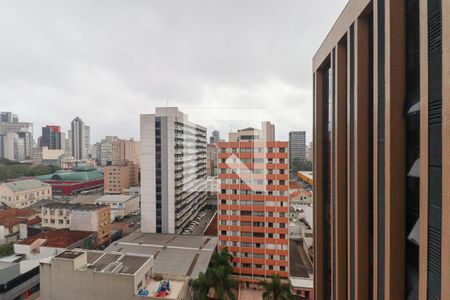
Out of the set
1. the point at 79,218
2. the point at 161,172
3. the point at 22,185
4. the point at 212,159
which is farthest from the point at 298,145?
the point at 22,185

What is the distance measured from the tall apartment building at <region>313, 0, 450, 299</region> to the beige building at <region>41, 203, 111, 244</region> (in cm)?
2712

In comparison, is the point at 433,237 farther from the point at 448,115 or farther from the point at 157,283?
the point at 157,283

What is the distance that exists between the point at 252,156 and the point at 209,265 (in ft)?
33.8

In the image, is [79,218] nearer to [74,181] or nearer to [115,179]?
[115,179]

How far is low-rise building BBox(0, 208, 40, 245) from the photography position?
2733cm

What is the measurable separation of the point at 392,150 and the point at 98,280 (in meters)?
16.3

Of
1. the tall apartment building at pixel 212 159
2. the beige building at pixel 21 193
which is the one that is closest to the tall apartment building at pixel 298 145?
the tall apartment building at pixel 212 159

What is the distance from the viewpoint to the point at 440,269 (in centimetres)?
416

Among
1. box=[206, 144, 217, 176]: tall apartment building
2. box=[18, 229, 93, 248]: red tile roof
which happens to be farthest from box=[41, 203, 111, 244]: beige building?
box=[206, 144, 217, 176]: tall apartment building

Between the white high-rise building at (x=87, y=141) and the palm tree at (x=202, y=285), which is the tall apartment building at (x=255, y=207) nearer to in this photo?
the palm tree at (x=202, y=285)

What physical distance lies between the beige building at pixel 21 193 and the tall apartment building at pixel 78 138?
277ft

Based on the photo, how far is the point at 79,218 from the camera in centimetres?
2681

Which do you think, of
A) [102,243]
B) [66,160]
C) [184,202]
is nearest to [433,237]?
[184,202]

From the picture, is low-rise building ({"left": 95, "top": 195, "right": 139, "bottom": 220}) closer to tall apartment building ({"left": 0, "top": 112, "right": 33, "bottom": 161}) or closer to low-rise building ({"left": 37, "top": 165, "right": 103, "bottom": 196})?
low-rise building ({"left": 37, "top": 165, "right": 103, "bottom": 196})
